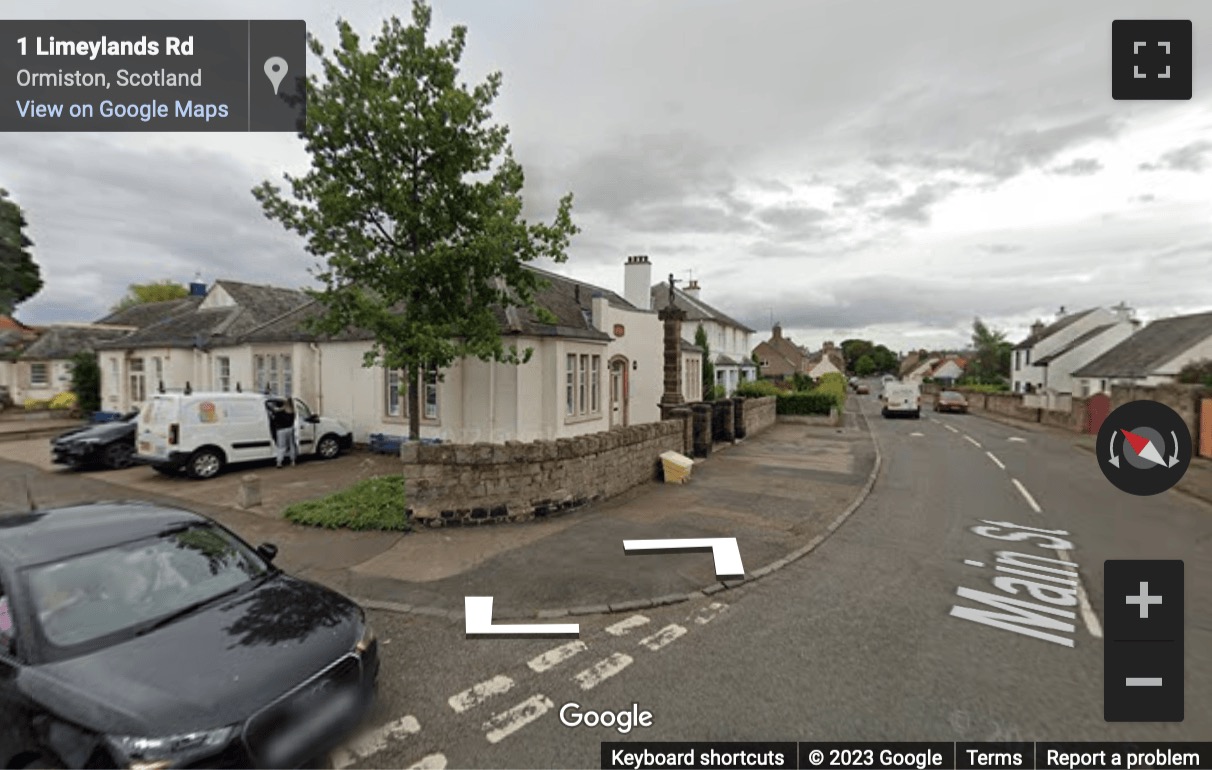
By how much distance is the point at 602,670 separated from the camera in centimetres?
426

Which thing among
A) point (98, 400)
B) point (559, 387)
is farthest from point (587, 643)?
point (98, 400)

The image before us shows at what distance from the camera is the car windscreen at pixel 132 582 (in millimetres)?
3146

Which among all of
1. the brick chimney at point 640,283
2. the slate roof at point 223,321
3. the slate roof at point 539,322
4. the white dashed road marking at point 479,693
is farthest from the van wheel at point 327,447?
the brick chimney at point 640,283

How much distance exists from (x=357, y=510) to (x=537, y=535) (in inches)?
128

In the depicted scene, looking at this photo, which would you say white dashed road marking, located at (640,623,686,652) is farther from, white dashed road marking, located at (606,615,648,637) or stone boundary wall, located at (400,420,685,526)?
stone boundary wall, located at (400,420,685,526)

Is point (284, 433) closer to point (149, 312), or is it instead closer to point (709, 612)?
point (709, 612)

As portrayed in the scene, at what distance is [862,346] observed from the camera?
130m

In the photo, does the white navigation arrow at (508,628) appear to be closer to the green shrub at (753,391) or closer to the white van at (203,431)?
the white van at (203,431)

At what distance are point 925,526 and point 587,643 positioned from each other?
6848 mm

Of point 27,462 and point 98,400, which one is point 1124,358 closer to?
point 27,462

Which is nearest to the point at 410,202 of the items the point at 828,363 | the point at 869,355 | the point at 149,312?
the point at 149,312

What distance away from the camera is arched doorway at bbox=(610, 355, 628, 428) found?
16.8m

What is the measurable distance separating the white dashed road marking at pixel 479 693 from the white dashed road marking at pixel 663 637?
4.36 ft

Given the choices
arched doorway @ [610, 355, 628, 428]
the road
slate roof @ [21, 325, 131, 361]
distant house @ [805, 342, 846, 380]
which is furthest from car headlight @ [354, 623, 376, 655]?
distant house @ [805, 342, 846, 380]
